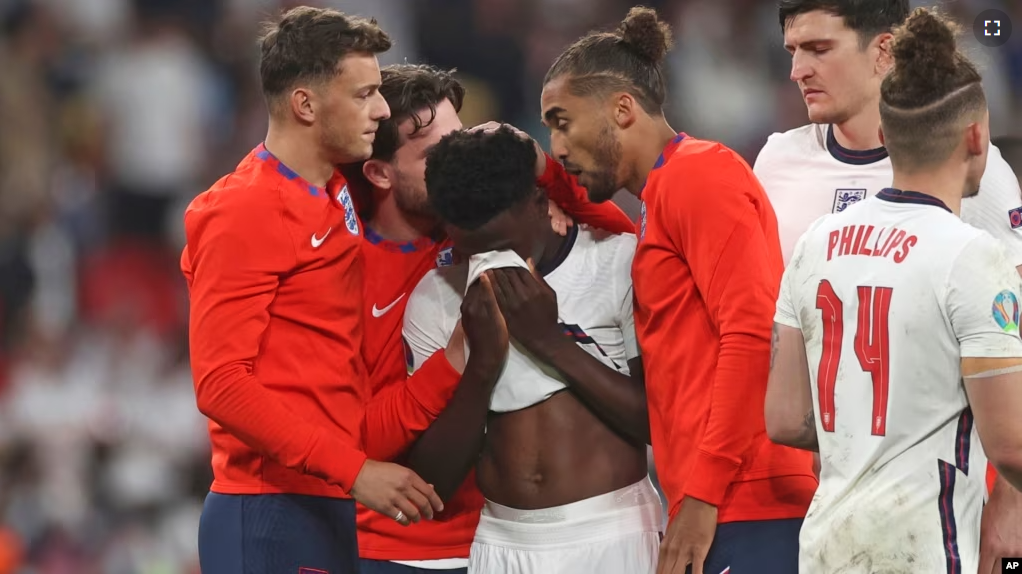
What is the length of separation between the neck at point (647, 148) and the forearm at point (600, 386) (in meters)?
0.47

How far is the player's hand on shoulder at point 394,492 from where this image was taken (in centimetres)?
321

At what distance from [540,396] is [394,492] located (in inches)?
17.6

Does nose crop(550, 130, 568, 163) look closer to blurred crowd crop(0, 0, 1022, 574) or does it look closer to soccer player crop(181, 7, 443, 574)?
soccer player crop(181, 7, 443, 574)

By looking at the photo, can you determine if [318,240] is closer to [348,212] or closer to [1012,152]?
[348,212]

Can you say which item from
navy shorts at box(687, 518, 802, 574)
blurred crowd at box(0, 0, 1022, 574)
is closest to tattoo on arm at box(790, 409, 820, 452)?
navy shorts at box(687, 518, 802, 574)

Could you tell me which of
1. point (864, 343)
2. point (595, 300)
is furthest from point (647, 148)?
point (864, 343)

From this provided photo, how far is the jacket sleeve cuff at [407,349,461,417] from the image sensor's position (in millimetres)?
3412

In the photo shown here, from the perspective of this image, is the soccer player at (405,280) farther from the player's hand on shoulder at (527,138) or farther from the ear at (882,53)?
the ear at (882,53)

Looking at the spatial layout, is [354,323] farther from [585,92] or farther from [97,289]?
[97,289]

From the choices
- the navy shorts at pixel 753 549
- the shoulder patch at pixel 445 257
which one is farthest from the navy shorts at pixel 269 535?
the navy shorts at pixel 753 549

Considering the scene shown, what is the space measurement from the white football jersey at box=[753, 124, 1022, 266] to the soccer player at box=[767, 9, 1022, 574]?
2.65ft

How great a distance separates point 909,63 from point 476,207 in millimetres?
1148

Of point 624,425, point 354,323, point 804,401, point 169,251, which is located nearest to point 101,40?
point 169,251

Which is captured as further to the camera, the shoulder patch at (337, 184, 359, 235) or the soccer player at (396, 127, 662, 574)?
the shoulder patch at (337, 184, 359, 235)
